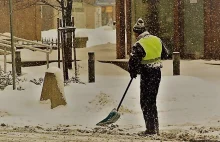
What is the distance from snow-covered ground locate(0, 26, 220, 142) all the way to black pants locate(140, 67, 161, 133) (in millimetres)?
286

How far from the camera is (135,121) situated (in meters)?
9.23

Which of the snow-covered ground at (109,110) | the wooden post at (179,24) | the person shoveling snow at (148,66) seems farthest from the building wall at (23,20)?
the person shoveling snow at (148,66)

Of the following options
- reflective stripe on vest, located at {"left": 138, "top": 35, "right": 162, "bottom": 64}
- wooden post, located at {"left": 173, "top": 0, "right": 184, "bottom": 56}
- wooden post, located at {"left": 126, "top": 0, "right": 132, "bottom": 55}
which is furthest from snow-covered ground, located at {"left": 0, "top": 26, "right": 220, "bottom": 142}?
wooden post, located at {"left": 126, "top": 0, "right": 132, "bottom": 55}

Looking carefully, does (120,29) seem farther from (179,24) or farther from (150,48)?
(150,48)

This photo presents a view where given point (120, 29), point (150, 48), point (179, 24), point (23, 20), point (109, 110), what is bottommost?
point (109, 110)

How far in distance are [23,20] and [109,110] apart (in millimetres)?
19395

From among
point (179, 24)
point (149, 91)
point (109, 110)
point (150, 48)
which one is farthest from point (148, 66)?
point (179, 24)

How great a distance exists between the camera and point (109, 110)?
10.1 meters

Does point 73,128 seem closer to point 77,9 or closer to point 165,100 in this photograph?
point 165,100

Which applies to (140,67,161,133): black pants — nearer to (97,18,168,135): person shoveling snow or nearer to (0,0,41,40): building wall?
(97,18,168,135): person shoveling snow

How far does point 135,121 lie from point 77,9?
117 ft

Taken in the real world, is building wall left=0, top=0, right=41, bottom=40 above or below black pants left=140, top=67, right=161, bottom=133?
above

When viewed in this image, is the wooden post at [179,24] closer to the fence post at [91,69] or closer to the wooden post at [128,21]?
the wooden post at [128,21]

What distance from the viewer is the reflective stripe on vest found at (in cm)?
752
